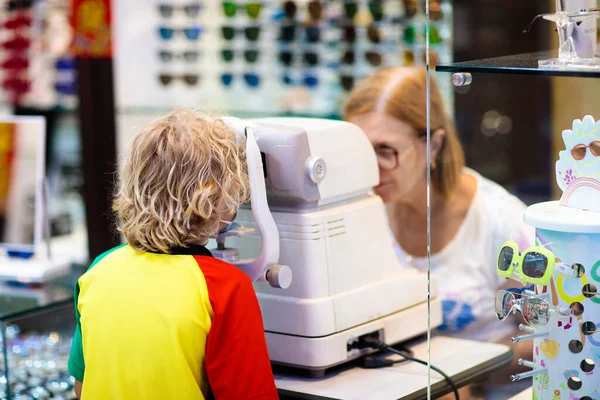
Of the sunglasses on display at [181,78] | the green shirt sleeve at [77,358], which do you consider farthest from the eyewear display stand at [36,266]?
the sunglasses on display at [181,78]

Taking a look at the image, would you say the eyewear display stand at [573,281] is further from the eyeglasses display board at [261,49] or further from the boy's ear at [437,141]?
the eyeglasses display board at [261,49]

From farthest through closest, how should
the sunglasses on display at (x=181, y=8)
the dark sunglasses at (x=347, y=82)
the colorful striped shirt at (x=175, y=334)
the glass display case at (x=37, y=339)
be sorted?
the sunglasses on display at (x=181, y=8) < the dark sunglasses at (x=347, y=82) < the glass display case at (x=37, y=339) < the colorful striped shirt at (x=175, y=334)

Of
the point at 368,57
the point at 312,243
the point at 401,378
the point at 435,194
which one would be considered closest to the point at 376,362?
the point at 401,378

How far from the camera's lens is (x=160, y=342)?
A: 1.46m

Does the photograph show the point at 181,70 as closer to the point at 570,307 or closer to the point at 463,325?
the point at 463,325

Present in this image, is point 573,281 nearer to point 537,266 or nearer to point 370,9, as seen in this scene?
point 537,266

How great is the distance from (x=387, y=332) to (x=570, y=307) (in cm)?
58

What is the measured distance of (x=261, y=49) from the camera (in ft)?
13.7

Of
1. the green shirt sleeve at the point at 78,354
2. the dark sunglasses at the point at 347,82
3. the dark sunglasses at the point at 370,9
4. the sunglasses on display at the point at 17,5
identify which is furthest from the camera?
the sunglasses on display at the point at 17,5

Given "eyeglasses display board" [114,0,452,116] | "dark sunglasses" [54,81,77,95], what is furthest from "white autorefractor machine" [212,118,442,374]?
"dark sunglasses" [54,81,77,95]

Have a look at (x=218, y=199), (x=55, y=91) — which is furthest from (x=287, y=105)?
(x=218, y=199)

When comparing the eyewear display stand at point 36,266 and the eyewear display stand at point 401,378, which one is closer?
the eyewear display stand at point 401,378

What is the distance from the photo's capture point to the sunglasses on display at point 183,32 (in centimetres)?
434

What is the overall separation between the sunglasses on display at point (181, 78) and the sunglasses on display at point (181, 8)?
31 centimetres
